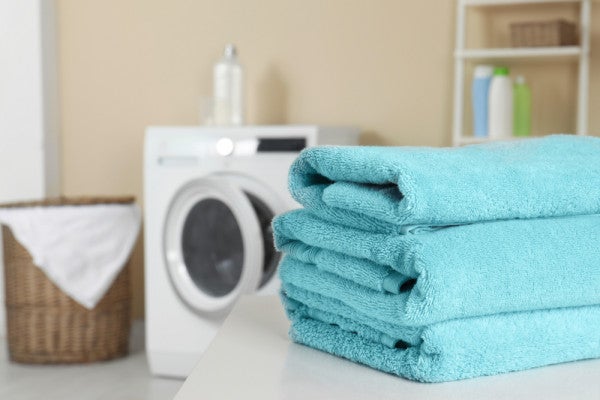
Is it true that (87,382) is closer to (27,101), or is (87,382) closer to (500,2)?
(27,101)

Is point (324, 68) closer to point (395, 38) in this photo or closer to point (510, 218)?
point (395, 38)

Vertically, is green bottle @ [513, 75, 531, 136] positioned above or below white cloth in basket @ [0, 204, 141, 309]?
above

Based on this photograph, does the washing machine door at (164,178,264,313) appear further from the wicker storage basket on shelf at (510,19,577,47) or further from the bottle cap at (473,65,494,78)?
the wicker storage basket on shelf at (510,19,577,47)

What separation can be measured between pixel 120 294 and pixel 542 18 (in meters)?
1.73

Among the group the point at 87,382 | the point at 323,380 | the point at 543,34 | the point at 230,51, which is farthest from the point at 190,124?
the point at 323,380

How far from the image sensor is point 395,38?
3156mm

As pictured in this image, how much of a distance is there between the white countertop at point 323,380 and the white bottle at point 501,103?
2123 millimetres

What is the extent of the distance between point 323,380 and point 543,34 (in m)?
2.29

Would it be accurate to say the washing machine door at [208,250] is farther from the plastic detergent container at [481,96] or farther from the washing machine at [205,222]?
the plastic detergent container at [481,96]

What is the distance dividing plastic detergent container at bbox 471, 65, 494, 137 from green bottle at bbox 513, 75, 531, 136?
0.10 m

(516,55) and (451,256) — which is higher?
(516,55)

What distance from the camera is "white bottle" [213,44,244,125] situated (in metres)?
3.08

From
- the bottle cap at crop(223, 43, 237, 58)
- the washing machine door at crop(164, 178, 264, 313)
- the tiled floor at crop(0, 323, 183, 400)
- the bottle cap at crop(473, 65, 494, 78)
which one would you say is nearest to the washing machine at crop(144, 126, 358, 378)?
the washing machine door at crop(164, 178, 264, 313)

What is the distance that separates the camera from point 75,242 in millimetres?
3086
